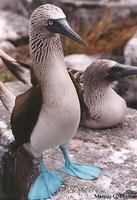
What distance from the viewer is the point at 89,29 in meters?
6.64

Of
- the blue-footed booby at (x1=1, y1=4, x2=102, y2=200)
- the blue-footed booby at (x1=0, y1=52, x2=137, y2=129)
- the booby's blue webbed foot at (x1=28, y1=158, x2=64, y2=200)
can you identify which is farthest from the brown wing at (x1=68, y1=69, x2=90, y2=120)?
the blue-footed booby at (x1=1, y1=4, x2=102, y2=200)

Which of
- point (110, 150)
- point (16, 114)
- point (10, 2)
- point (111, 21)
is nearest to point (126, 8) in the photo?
point (111, 21)

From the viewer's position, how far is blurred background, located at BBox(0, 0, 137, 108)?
5.77 metres

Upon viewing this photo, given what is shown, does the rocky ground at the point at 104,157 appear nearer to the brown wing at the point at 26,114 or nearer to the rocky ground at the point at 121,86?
the rocky ground at the point at 121,86

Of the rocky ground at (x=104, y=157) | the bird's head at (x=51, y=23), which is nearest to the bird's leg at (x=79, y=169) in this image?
the rocky ground at (x=104, y=157)

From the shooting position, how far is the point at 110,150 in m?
3.82

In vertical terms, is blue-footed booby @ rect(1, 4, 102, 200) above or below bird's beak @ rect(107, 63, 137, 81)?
above

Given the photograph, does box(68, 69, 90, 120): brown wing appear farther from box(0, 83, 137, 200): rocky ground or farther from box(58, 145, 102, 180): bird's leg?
box(58, 145, 102, 180): bird's leg

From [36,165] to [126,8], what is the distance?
374cm

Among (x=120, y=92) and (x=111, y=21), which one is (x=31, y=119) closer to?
(x=120, y=92)

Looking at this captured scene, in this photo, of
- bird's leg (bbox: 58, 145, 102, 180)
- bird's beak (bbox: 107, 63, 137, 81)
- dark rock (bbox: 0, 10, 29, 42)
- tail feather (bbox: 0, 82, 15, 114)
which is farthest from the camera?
dark rock (bbox: 0, 10, 29, 42)

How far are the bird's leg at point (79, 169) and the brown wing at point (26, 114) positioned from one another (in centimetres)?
29

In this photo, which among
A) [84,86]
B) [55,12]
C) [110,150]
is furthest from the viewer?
[84,86]

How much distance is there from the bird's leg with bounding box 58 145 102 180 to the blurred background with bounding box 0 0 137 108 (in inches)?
73.3
